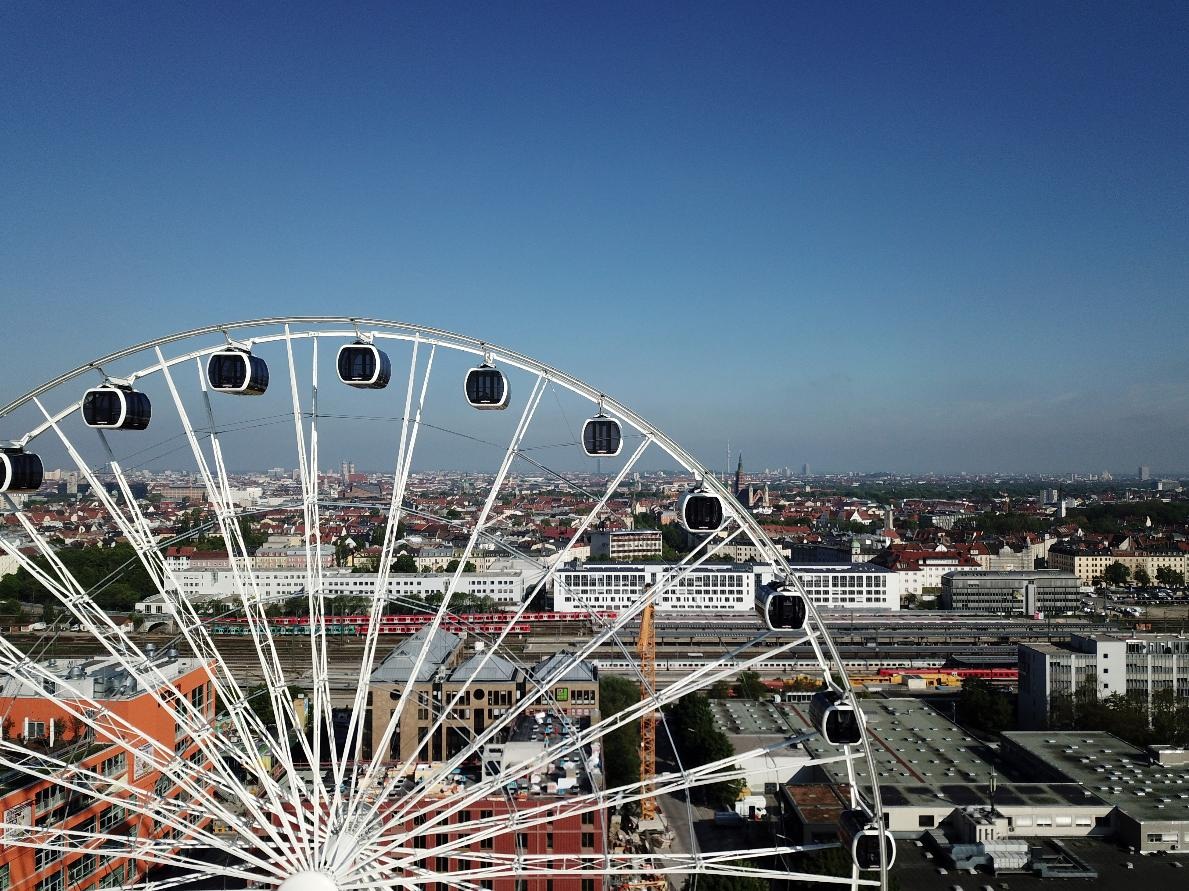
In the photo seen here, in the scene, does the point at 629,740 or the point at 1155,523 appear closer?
the point at 629,740

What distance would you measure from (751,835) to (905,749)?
5.41m

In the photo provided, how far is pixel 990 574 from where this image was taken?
51.3 meters

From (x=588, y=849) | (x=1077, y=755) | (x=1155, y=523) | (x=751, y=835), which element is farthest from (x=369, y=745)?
(x=1155, y=523)

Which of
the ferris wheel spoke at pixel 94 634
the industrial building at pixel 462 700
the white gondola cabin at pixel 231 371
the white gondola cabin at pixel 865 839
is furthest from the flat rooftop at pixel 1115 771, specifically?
the white gondola cabin at pixel 231 371

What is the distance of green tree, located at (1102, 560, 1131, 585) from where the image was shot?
58.7m

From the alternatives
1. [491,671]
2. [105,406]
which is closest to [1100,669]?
[491,671]

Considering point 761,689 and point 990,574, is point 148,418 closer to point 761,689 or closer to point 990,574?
point 761,689

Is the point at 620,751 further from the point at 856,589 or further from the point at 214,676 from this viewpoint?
the point at 856,589

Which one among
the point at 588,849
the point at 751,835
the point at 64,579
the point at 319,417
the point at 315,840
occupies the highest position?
the point at 319,417

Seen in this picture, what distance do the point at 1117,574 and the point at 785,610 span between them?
60.6 m

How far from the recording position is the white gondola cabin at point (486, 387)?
8000 mm

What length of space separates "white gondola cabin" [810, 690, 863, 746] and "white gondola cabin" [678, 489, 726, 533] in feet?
4.59

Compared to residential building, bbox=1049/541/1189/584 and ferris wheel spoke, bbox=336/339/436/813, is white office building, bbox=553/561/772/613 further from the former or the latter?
ferris wheel spoke, bbox=336/339/436/813

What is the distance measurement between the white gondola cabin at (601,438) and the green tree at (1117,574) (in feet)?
198
